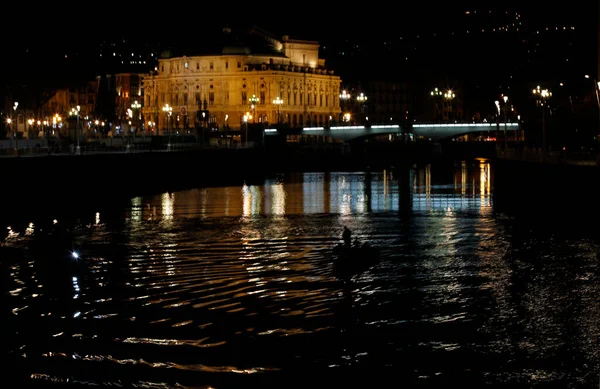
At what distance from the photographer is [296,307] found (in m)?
25.9

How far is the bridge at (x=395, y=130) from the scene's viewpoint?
444 ft

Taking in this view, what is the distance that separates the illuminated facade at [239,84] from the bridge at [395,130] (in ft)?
66.4

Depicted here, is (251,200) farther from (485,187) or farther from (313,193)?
(485,187)

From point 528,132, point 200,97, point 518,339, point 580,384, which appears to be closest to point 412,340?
point 518,339

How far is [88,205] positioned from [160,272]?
27.3 metres

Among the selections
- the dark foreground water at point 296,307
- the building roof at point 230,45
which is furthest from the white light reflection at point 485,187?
the building roof at point 230,45

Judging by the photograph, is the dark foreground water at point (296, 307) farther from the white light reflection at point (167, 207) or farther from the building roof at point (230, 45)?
the building roof at point (230, 45)

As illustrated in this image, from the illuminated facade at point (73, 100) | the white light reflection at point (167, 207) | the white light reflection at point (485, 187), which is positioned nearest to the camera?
the white light reflection at point (167, 207)

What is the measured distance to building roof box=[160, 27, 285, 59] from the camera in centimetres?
17500

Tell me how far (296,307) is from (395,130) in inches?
4613

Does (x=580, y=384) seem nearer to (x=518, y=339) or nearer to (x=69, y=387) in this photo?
(x=518, y=339)

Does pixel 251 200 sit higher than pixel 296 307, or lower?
higher

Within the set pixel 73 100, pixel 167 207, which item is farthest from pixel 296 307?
pixel 73 100

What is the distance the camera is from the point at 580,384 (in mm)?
19750
